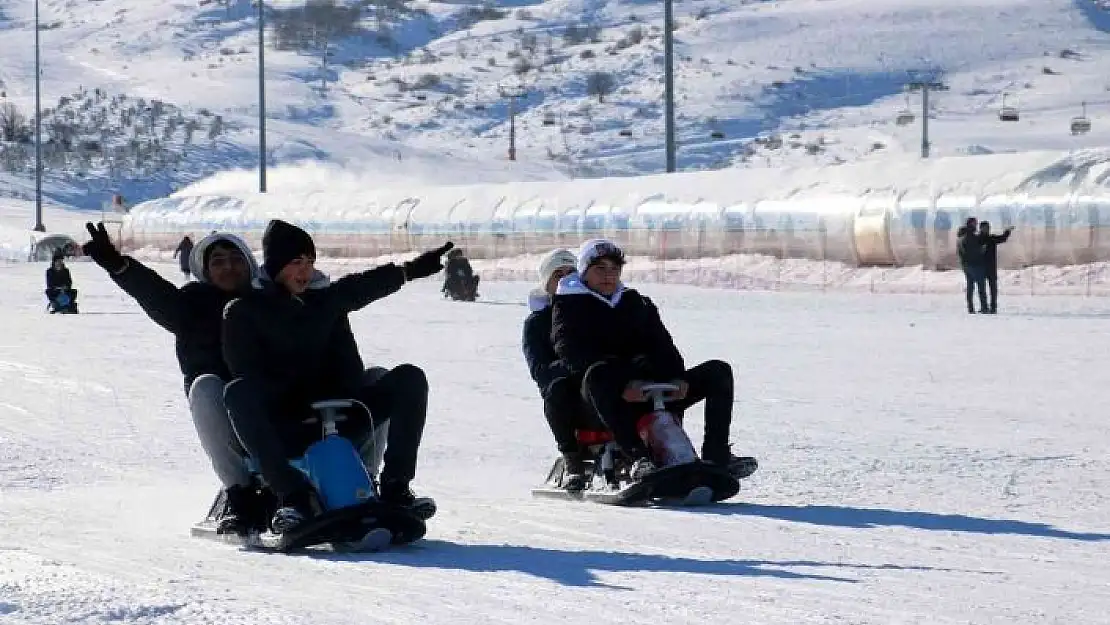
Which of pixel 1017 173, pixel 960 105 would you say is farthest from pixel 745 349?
pixel 960 105

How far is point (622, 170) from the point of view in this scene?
103438 mm

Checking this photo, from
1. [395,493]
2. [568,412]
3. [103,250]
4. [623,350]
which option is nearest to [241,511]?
[395,493]

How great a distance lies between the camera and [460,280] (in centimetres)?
3450

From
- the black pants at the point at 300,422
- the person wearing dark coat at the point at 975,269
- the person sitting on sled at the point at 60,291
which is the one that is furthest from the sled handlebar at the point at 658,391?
the person sitting on sled at the point at 60,291

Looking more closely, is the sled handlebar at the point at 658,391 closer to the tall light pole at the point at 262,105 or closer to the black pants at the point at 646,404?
the black pants at the point at 646,404

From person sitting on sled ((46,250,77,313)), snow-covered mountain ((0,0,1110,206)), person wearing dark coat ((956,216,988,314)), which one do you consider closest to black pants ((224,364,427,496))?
person wearing dark coat ((956,216,988,314))

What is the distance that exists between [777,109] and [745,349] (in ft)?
318

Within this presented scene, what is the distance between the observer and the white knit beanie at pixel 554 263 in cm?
1000

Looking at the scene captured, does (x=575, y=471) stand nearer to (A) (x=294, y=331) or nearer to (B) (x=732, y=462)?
(B) (x=732, y=462)

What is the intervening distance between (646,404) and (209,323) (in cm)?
213

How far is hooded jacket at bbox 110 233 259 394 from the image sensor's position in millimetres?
8547

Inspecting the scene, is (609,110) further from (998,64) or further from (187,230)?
(187,230)

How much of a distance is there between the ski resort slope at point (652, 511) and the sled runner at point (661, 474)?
142mm

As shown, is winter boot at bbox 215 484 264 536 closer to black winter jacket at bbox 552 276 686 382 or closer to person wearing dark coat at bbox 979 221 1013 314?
black winter jacket at bbox 552 276 686 382
